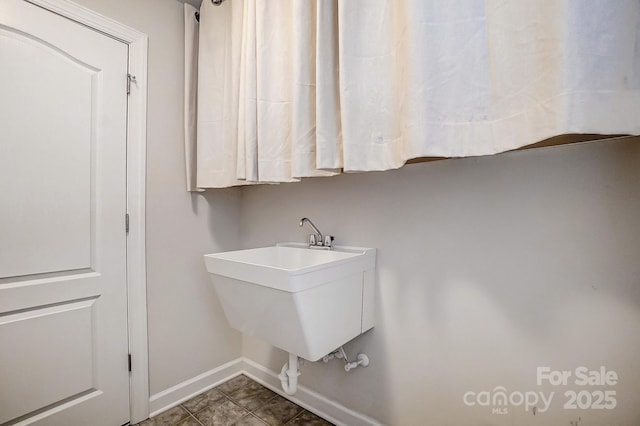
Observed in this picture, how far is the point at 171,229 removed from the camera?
5.45 feet

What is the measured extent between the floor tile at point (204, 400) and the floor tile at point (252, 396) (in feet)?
0.23

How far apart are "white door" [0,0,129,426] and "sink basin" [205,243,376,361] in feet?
2.12

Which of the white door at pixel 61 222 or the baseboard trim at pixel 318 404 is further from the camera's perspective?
the baseboard trim at pixel 318 404

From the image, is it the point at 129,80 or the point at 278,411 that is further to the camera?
the point at 278,411

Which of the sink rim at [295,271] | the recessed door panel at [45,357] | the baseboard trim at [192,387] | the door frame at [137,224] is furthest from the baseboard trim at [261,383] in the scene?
the sink rim at [295,271]

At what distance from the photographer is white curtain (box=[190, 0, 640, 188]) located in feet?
1.98

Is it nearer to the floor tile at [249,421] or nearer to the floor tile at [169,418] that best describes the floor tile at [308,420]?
the floor tile at [249,421]

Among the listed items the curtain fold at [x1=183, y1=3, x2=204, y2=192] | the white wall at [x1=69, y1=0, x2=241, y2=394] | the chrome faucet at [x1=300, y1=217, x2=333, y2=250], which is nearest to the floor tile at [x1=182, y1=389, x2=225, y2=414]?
the white wall at [x1=69, y1=0, x2=241, y2=394]

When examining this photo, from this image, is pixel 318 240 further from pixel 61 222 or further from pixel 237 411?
pixel 61 222

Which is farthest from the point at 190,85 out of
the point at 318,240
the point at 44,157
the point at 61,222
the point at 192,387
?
the point at 192,387

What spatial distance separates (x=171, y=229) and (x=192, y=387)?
96 centimetres

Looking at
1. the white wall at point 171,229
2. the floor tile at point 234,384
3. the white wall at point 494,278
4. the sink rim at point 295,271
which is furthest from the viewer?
the floor tile at point 234,384

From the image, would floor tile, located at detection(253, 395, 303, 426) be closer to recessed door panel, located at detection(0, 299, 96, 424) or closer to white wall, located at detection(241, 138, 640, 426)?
white wall, located at detection(241, 138, 640, 426)

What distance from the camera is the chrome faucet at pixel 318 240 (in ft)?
4.79
